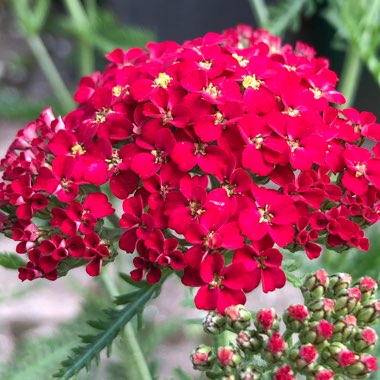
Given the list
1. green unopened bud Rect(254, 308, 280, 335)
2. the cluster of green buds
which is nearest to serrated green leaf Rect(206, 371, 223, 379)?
the cluster of green buds

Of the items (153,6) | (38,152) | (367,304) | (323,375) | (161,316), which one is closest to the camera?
(323,375)

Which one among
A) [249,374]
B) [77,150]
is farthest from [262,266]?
[77,150]

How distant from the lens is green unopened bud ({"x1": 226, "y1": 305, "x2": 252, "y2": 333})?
1.25m

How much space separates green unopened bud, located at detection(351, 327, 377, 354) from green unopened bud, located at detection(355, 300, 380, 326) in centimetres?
3

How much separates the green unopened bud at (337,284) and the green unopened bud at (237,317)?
17cm

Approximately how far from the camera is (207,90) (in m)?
1.38

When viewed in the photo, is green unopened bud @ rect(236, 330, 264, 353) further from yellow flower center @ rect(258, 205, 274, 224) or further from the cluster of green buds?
yellow flower center @ rect(258, 205, 274, 224)

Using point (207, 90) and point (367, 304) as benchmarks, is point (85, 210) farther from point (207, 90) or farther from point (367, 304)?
point (367, 304)

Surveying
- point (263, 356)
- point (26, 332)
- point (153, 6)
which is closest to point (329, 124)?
point (263, 356)

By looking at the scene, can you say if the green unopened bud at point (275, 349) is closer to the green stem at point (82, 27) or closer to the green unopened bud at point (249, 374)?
the green unopened bud at point (249, 374)

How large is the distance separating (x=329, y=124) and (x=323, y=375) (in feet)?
1.58

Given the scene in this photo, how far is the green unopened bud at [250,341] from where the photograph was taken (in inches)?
50.4

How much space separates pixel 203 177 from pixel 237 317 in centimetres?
26

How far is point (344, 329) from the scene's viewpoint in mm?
1265
